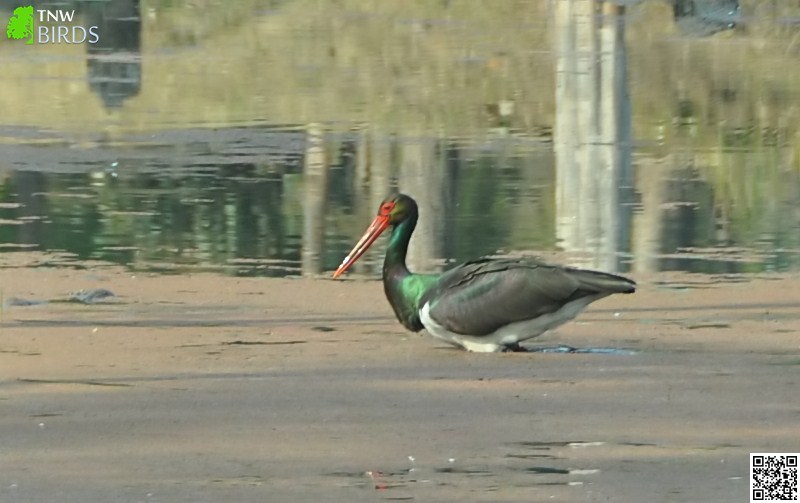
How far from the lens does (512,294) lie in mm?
10070

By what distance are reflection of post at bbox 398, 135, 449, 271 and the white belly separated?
266 centimetres

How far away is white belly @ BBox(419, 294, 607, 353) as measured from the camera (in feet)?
33.1

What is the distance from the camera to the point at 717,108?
20.8 meters

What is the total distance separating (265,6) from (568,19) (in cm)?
576

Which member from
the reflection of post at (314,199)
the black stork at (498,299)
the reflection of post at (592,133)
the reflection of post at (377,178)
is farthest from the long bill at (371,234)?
the reflection of post at (592,133)

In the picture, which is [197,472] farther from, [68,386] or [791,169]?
[791,169]

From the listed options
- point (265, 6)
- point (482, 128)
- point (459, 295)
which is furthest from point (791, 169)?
point (265, 6)

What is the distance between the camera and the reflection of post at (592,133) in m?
14.1

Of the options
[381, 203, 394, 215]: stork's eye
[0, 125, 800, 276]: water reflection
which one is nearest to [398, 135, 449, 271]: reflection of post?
[0, 125, 800, 276]: water reflection

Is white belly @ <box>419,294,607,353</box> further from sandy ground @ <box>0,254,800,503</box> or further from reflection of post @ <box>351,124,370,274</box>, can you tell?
reflection of post @ <box>351,124,370,274</box>

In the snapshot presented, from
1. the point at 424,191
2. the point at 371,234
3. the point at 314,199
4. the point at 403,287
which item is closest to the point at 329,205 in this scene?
the point at 314,199

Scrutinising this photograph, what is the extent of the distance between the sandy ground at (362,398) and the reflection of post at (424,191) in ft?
4.52

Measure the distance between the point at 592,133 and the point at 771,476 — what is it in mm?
11301

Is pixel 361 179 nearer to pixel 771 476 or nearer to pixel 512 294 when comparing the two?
pixel 512 294
